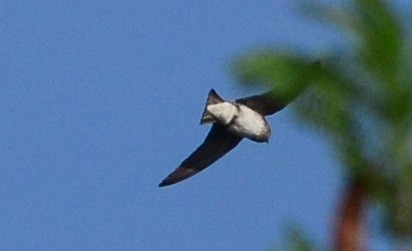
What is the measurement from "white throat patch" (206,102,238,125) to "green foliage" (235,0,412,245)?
3831 mm

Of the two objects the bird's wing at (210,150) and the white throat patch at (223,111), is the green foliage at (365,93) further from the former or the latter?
the bird's wing at (210,150)

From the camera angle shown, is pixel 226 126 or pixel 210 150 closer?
pixel 226 126

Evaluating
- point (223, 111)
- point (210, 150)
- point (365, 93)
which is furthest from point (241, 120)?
point (365, 93)

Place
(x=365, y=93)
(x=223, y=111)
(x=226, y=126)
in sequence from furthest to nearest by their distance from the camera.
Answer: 1. (x=226, y=126)
2. (x=223, y=111)
3. (x=365, y=93)

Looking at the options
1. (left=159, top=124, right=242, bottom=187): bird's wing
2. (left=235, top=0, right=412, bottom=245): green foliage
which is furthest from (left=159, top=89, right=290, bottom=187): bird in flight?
(left=235, top=0, right=412, bottom=245): green foliage

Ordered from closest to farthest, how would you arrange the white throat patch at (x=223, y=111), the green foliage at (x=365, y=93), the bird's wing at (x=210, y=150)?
1. the green foliage at (x=365, y=93)
2. the white throat patch at (x=223, y=111)
3. the bird's wing at (x=210, y=150)

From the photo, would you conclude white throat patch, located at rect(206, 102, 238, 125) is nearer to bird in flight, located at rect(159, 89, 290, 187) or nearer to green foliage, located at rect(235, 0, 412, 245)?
bird in flight, located at rect(159, 89, 290, 187)

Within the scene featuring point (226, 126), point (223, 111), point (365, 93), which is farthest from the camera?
point (226, 126)

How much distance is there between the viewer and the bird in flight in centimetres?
834

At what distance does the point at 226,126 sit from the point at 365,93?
437 cm

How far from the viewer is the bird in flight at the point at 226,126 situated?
27.4ft

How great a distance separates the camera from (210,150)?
359 inches

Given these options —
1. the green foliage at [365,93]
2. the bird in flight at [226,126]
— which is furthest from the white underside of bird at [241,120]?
the green foliage at [365,93]

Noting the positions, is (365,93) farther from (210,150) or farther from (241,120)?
(210,150)
